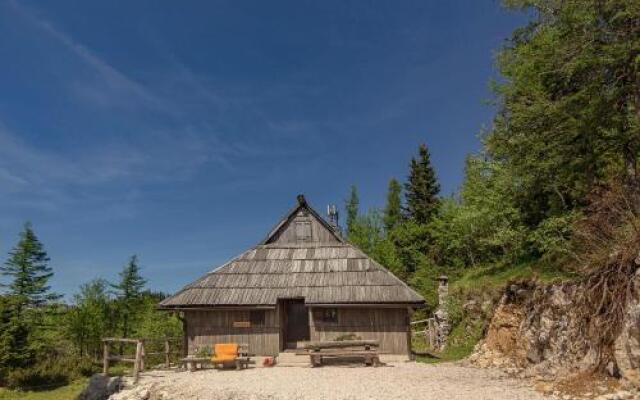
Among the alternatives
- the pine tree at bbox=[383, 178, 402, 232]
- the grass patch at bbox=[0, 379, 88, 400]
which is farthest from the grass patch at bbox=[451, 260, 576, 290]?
the pine tree at bbox=[383, 178, 402, 232]

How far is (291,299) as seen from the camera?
59.3 feet

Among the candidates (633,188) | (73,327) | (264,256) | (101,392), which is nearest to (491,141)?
(633,188)

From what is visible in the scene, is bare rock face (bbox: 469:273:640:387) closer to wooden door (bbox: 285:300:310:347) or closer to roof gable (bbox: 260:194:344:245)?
wooden door (bbox: 285:300:310:347)

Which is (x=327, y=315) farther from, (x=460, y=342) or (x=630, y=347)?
(x=630, y=347)

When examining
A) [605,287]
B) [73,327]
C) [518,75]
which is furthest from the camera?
[73,327]

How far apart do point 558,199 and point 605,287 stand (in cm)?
932

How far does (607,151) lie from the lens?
13.4 m

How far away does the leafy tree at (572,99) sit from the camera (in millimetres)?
12367

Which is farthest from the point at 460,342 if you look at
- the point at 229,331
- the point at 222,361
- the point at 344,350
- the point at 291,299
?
the point at 222,361

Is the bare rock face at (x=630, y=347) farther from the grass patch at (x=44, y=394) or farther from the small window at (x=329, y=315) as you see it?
the grass patch at (x=44, y=394)

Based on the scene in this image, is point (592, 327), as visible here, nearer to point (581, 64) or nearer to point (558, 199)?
point (581, 64)

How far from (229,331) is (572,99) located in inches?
604

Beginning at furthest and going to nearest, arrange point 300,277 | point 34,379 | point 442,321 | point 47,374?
point 47,374 < point 34,379 < point 442,321 < point 300,277

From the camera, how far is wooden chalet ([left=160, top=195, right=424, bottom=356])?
17406 mm
